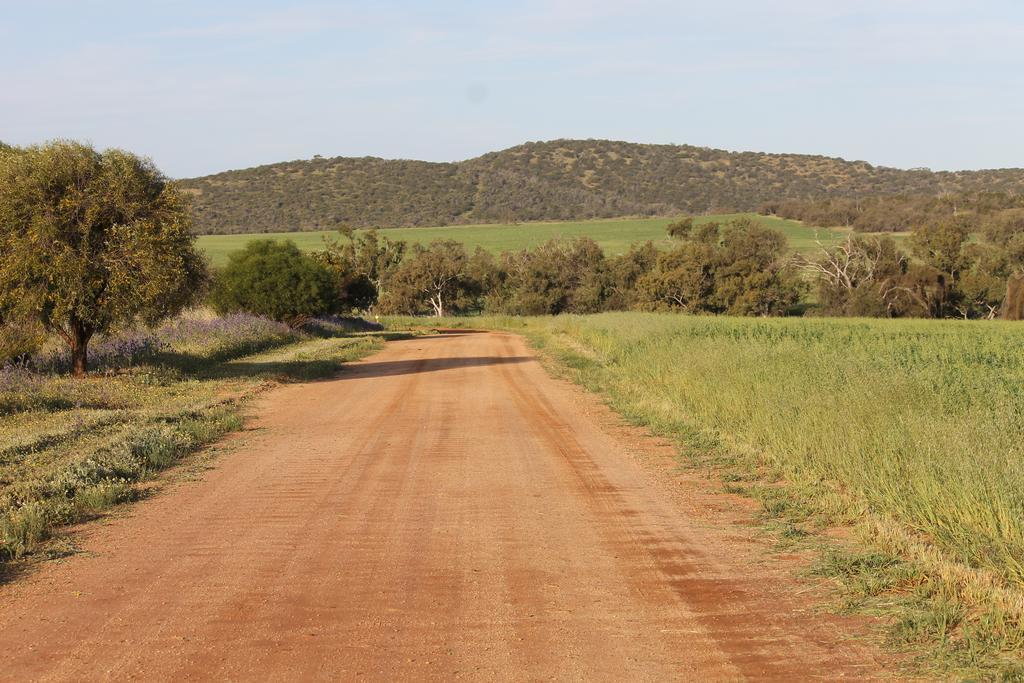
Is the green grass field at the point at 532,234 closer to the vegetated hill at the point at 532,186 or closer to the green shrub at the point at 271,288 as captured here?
the vegetated hill at the point at 532,186

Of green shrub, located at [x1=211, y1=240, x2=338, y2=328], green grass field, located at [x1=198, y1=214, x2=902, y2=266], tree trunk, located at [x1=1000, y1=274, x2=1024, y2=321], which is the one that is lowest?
tree trunk, located at [x1=1000, y1=274, x2=1024, y2=321]

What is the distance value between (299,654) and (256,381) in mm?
17014

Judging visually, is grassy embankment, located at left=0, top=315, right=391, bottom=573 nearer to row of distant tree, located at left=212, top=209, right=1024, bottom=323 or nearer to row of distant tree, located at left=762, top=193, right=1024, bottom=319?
row of distant tree, located at left=212, top=209, right=1024, bottom=323

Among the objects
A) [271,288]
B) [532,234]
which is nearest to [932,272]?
[271,288]

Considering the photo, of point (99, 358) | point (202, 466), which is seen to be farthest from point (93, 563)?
point (99, 358)

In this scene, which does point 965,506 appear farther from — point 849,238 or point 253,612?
point 849,238

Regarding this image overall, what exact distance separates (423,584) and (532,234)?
139 meters

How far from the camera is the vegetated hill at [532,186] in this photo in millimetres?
154375

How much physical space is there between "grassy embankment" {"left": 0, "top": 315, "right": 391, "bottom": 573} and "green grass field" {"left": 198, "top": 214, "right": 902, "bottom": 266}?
85.9 metres

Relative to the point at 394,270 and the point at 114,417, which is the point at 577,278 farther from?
the point at 114,417

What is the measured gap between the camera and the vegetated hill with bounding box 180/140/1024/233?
154375 mm

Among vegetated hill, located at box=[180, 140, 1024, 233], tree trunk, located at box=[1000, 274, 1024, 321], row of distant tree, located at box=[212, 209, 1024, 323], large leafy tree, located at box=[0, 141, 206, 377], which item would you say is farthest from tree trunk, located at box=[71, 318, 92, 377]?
vegetated hill, located at box=[180, 140, 1024, 233]

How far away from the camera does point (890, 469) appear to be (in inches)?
351

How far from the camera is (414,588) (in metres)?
6.93
